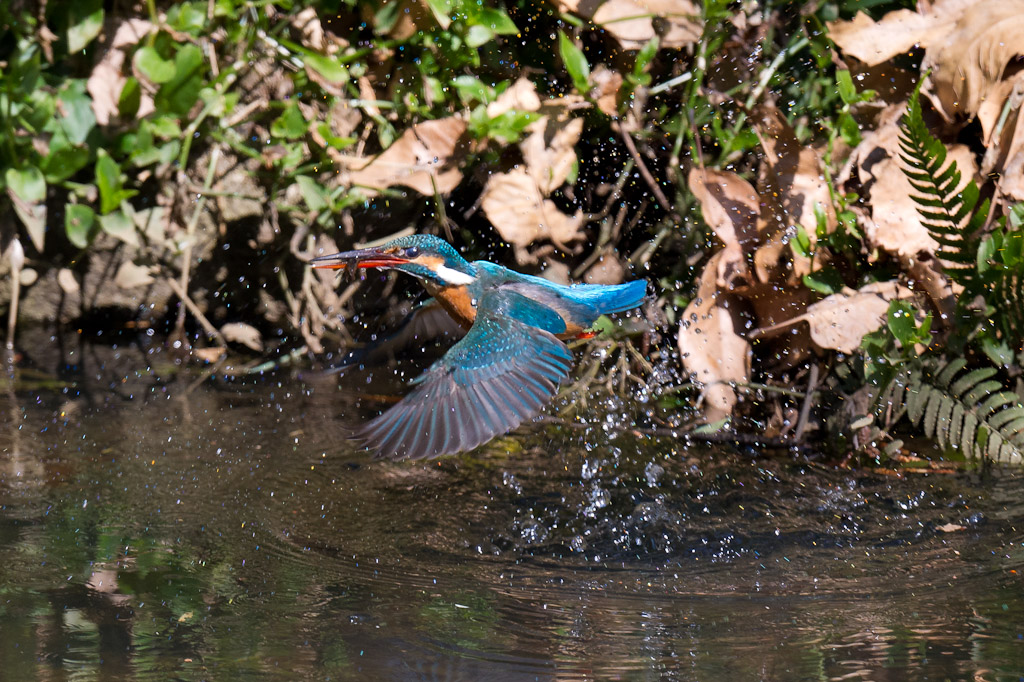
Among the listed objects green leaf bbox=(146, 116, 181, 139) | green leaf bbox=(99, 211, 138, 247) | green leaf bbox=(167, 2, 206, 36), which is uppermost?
green leaf bbox=(167, 2, 206, 36)

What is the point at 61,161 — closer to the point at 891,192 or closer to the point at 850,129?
the point at 850,129

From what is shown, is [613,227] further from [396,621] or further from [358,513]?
[396,621]

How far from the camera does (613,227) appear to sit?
425 cm

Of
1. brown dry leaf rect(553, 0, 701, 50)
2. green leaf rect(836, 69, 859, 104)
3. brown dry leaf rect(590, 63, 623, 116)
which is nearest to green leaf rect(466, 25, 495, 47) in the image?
brown dry leaf rect(553, 0, 701, 50)

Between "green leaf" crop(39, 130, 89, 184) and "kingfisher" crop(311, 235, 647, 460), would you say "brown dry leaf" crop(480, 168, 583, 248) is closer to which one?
"kingfisher" crop(311, 235, 647, 460)

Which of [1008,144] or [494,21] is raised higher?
[494,21]

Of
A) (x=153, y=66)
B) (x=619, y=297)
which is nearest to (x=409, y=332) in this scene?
(x=619, y=297)

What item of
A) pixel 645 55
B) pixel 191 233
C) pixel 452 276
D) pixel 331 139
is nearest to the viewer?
pixel 452 276

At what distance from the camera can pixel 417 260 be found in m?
3.08

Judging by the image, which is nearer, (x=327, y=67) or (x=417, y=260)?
(x=417, y=260)

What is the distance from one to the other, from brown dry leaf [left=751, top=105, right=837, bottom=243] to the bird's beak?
4.53ft

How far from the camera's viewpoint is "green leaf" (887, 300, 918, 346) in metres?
3.08

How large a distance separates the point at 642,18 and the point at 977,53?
111 cm

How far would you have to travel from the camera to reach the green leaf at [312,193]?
3.99 metres
